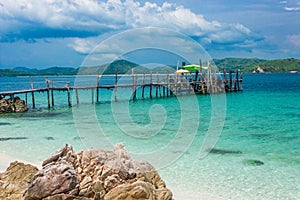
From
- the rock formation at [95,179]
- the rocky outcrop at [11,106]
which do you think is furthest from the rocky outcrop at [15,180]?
the rocky outcrop at [11,106]

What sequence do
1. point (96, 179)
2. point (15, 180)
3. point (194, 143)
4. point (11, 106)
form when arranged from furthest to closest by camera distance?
1. point (11, 106)
2. point (194, 143)
3. point (15, 180)
4. point (96, 179)

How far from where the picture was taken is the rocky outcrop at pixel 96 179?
21.5 feet

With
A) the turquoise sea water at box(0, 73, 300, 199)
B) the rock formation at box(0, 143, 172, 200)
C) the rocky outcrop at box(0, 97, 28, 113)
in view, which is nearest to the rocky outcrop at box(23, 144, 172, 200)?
the rock formation at box(0, 143, 172, 200)

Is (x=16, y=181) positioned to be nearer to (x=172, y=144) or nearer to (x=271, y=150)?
(x=172, y=144)

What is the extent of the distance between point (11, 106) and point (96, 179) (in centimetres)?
2385

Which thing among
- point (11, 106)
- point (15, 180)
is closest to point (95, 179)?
point (15, 180)

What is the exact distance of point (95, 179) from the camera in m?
7.29

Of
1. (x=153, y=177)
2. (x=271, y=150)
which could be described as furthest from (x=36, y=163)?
(x=271, y=150)

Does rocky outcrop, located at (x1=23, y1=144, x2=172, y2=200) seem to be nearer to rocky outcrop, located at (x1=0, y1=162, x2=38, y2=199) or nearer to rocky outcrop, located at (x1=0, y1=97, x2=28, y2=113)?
rocky outcrop, located at (x1=0, y1=162, x2=38, y2=199)

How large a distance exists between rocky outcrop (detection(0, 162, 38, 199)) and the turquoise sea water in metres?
3.76

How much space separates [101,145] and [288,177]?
26.9 ft

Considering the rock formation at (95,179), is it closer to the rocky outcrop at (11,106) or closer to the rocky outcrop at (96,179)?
the rocky outcrop at (96,179)

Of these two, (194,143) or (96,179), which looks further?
(194,143)

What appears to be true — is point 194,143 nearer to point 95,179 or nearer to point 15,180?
point 95,179
